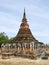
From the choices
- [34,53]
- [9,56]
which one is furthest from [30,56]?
[9,56]

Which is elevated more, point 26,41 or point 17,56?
point 26,41

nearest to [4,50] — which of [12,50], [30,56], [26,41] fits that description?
[12,50]

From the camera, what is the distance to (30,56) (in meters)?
28.8

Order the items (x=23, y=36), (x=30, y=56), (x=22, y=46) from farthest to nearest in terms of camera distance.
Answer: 1. (x=23, y=36)
2. (x=22, y=46)
3. (x=30, y=56)

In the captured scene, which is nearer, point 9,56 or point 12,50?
point 9,56


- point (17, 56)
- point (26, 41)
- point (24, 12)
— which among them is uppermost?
point (24, 12)

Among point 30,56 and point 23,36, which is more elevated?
point 23,36

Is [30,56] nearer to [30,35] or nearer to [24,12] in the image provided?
[30,35]

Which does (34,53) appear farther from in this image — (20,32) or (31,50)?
(20,32)

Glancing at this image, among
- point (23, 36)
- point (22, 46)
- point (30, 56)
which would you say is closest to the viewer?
point (30, 56)

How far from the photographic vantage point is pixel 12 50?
3303cm

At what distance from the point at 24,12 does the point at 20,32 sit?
150 inches

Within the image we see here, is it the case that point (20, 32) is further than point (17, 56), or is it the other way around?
point (20, 32)

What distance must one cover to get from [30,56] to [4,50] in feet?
21.5
